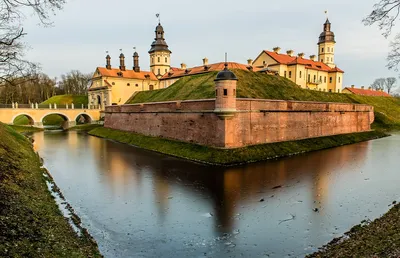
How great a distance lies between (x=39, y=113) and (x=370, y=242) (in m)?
42.1

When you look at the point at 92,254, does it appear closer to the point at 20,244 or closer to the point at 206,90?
the point at 20,244

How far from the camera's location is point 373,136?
93.7 feet

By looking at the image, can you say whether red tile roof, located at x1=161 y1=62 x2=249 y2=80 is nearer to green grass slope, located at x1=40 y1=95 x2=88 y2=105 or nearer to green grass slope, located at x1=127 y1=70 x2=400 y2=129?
green grass slope, located at x1=127 y1=70 x2=400 y2=129

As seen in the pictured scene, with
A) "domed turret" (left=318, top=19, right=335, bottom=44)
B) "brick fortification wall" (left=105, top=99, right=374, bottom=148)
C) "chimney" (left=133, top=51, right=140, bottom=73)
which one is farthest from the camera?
"domed turret" (left=318, top=19, right=335, bottom=44)

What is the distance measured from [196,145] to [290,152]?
20.7ft

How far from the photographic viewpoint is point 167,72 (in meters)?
47.1

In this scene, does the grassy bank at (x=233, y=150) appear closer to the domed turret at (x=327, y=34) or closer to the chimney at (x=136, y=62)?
the chimney at (x=136, y=62)

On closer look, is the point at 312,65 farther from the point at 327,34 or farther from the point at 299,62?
the point at 327,34

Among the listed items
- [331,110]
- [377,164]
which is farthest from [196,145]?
[331,110]

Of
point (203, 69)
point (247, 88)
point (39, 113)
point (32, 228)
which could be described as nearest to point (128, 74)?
point (39, 113)

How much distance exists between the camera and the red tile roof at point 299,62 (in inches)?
1677

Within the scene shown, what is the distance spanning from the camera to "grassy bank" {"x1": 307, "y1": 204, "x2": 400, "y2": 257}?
16.3ft

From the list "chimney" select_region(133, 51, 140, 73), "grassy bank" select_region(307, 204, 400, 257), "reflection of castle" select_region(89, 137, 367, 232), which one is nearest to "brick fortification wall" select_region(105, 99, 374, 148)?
"reflection of castle" select_region(89, 137, 367, 232)

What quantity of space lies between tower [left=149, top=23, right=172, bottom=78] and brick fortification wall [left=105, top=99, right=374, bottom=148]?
21186mm
